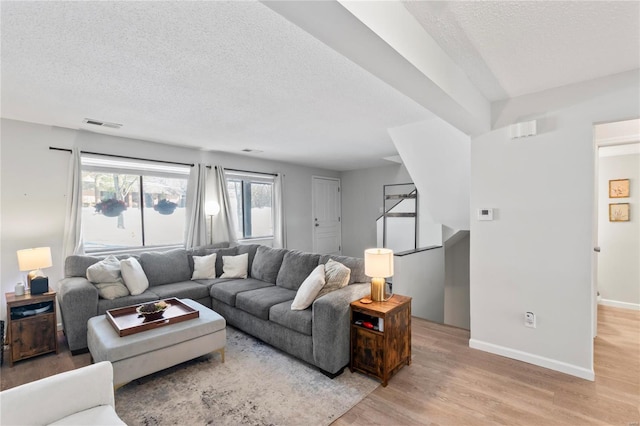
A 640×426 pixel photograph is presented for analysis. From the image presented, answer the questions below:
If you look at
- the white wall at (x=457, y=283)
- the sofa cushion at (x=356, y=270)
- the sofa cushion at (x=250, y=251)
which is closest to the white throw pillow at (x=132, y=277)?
the sofa cushion at (x=250, y=251)

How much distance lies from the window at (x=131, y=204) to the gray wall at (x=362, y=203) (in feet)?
12.6

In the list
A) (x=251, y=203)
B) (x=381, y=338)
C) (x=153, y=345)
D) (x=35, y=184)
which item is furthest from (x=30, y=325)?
(x=251, y=203)

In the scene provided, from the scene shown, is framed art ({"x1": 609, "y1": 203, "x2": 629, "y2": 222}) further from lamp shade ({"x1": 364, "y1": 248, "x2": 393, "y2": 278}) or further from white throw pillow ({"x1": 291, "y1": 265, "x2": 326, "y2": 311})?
white throw pillow ({"x1": 291, "y1": 265, "x2": 326, "y2": 311})

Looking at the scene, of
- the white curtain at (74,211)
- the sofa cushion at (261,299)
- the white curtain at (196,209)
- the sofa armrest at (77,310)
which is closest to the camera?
the sofa armrest at (77,310)

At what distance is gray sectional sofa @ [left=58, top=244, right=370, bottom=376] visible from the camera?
8.20 ft

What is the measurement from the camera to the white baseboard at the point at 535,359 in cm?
242

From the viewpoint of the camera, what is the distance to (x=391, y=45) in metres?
1.40

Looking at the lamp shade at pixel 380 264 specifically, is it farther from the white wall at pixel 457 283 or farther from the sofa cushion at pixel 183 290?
the white wall at pixel 457 283

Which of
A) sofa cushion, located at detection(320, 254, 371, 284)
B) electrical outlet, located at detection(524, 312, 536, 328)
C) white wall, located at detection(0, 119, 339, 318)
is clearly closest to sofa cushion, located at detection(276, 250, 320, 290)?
sofa cushion, located at detection(320, 254, 371, 284)

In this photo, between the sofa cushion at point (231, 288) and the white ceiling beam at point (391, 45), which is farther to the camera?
the sofa cushion at point (231, 288)

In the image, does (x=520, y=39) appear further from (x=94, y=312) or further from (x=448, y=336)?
(x=94, y=312)

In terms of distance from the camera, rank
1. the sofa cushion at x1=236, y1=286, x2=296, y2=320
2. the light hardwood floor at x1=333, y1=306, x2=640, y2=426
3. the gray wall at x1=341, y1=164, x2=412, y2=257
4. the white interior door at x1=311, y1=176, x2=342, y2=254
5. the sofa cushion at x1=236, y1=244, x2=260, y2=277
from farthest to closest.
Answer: the white interior door at x1=311, y1=176, x2=342, y2=254
the gray wall at x1=341, y1=164, x2=412, y2=257
the sofa cushion at x1=236, y1=244, x2=260, y2=277
the sofa cushion at x1=236, y1=286, x2=296, y2=320
the light hardwood floor at x1=333, y1=306, x2=640, y2=426

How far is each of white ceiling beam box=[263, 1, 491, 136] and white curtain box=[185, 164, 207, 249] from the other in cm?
383

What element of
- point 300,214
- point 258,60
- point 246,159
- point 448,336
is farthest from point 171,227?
point 448,336
